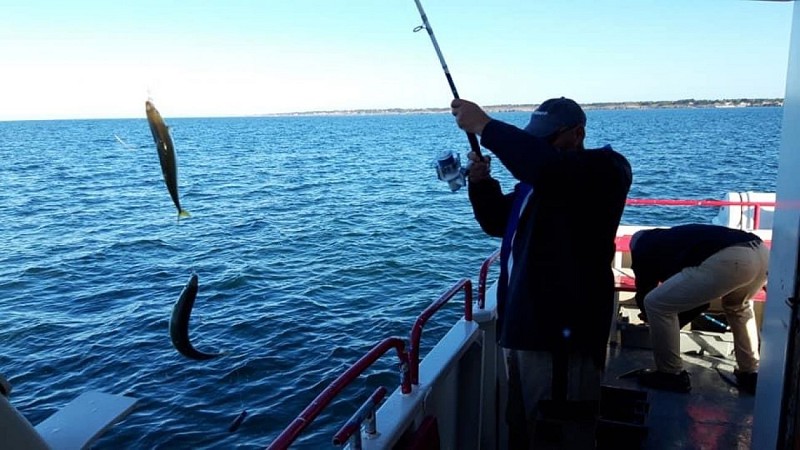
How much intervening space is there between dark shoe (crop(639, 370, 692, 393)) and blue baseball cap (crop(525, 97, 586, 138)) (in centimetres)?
292

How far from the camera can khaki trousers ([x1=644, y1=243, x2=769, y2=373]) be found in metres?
4.36

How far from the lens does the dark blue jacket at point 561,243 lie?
2.59m

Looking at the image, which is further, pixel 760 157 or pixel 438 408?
pixel 760 157

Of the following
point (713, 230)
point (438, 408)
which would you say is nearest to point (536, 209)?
point (438, 408)

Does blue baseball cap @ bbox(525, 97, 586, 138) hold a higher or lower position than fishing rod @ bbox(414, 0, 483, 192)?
higher

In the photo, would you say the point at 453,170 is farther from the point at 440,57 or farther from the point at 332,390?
the point at 332,390

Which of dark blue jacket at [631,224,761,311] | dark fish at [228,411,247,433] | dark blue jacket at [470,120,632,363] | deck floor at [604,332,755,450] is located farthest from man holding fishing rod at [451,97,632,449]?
dark fish at [228,411,247,433]

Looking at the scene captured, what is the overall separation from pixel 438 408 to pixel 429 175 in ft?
102

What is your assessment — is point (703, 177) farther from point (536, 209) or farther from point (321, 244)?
point (536, 209)

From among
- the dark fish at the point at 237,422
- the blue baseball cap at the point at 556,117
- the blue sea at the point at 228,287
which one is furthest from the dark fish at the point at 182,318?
the dark fish at the point at 237,422

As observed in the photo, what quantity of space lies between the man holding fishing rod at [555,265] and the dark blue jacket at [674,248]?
1.94 m

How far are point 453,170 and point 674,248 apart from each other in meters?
2.18

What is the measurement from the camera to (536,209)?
2797 mm

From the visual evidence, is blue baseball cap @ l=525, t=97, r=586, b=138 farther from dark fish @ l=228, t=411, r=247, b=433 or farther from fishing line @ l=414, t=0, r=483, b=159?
dark fish @ l=228, t=411, r=247, b=433
